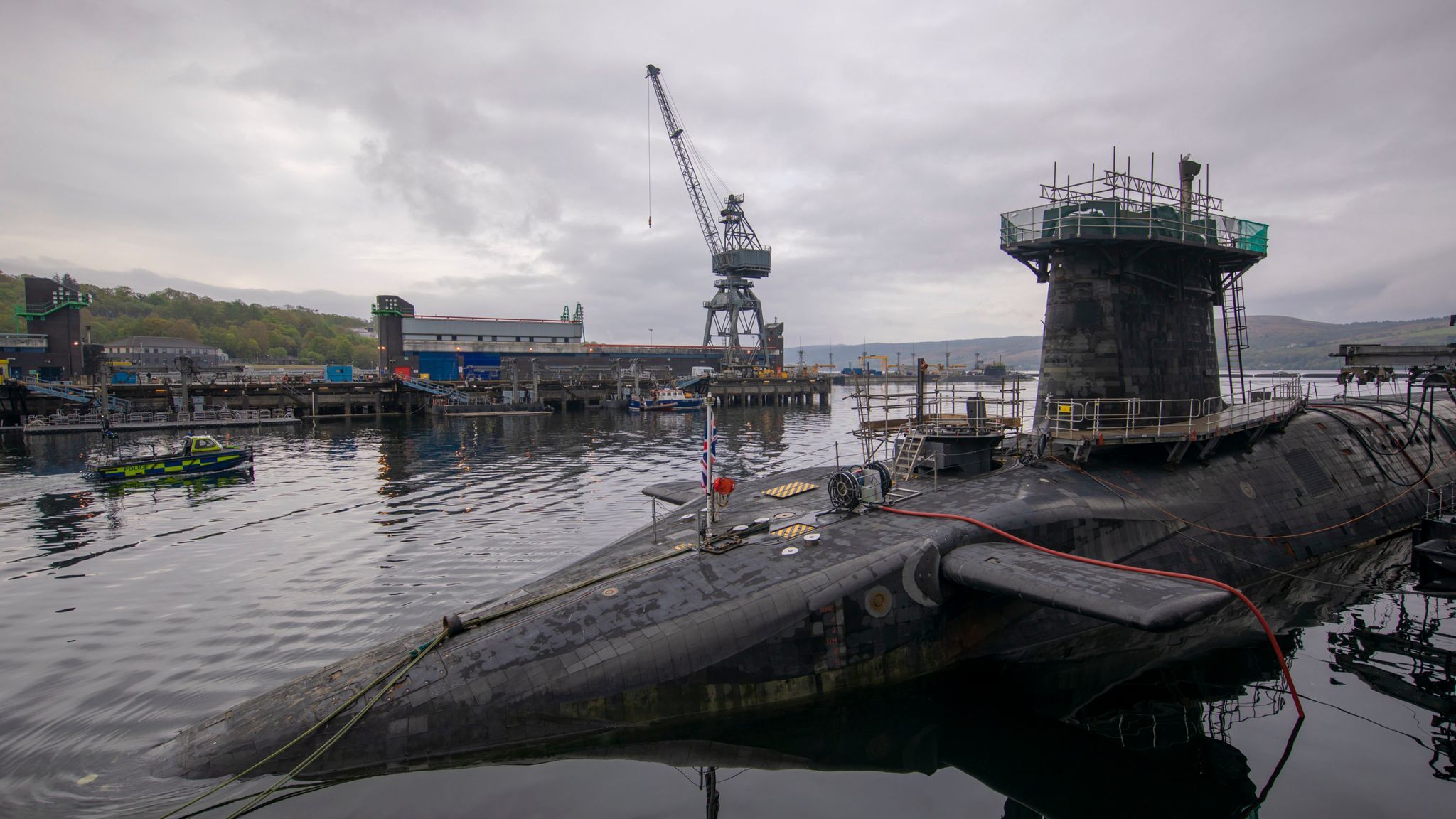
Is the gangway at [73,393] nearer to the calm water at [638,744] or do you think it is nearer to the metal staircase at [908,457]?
the calm water at [638,744]

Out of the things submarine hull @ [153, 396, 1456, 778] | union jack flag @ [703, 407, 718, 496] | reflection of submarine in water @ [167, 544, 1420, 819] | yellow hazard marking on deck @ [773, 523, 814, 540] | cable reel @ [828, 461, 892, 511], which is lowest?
reflection of submarine in water @ [167, 544, 1420, 819]

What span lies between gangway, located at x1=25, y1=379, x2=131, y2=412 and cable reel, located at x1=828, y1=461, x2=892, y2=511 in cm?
7884

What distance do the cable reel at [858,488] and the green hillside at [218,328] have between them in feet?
627

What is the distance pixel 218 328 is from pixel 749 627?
213327 millimetres

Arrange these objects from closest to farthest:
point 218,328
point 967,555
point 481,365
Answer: point 967,555 < point 481,365 < point 218,328

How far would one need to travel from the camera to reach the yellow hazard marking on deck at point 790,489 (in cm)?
1898

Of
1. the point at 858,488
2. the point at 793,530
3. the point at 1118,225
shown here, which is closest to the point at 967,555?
the point at 858,488

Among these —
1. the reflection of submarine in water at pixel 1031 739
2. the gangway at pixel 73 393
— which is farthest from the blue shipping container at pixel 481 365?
the reflection of submarine in water at pixel 1031 739

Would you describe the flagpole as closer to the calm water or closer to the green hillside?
the calm water

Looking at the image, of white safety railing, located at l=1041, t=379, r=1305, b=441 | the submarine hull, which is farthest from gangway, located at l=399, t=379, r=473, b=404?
white safety railing, located at l=1041, t=379, r=1305, b=441

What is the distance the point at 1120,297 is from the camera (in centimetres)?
2030

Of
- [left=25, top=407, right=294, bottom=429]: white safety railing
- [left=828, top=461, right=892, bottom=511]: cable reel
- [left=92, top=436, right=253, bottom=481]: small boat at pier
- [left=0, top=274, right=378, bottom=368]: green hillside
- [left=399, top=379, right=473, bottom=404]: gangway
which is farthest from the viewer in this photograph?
[left=0, top=274, right=378, bottom=368]: green hillside

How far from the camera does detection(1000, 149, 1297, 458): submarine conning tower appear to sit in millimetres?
20009

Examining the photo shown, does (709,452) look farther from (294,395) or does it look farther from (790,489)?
(294,395)
